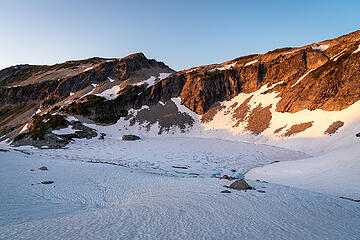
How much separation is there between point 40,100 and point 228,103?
310ft

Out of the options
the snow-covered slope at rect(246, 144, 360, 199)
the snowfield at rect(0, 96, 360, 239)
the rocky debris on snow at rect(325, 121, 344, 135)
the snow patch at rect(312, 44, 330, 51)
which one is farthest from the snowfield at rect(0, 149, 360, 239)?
the snow patch at rect(312, 44, 330, 51)

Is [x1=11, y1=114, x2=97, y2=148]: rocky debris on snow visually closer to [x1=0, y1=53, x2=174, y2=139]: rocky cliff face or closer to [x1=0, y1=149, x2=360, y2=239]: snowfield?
[x1=0, y1=53, x2=174, y2=139]: rocky cliff face

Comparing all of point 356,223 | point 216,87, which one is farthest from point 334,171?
point 216,87

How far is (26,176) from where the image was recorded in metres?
11.5

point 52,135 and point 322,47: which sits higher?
point 322,47

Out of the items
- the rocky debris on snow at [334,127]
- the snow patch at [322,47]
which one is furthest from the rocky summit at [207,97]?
the rocky debris on snow at [334,127]

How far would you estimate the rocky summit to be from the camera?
38.9 m

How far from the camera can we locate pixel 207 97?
68.2 m

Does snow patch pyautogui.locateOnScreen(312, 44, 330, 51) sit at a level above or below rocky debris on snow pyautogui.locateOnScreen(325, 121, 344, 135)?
above

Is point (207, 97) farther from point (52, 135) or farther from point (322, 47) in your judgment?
point (52, 135)

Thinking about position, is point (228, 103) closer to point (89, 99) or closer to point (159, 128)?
point (159, 128)

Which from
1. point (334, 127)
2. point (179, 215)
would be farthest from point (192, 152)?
point (179, 215)

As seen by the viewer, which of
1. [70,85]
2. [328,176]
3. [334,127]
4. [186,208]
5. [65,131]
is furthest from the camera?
[70,85]

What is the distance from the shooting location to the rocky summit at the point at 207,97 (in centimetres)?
3894
